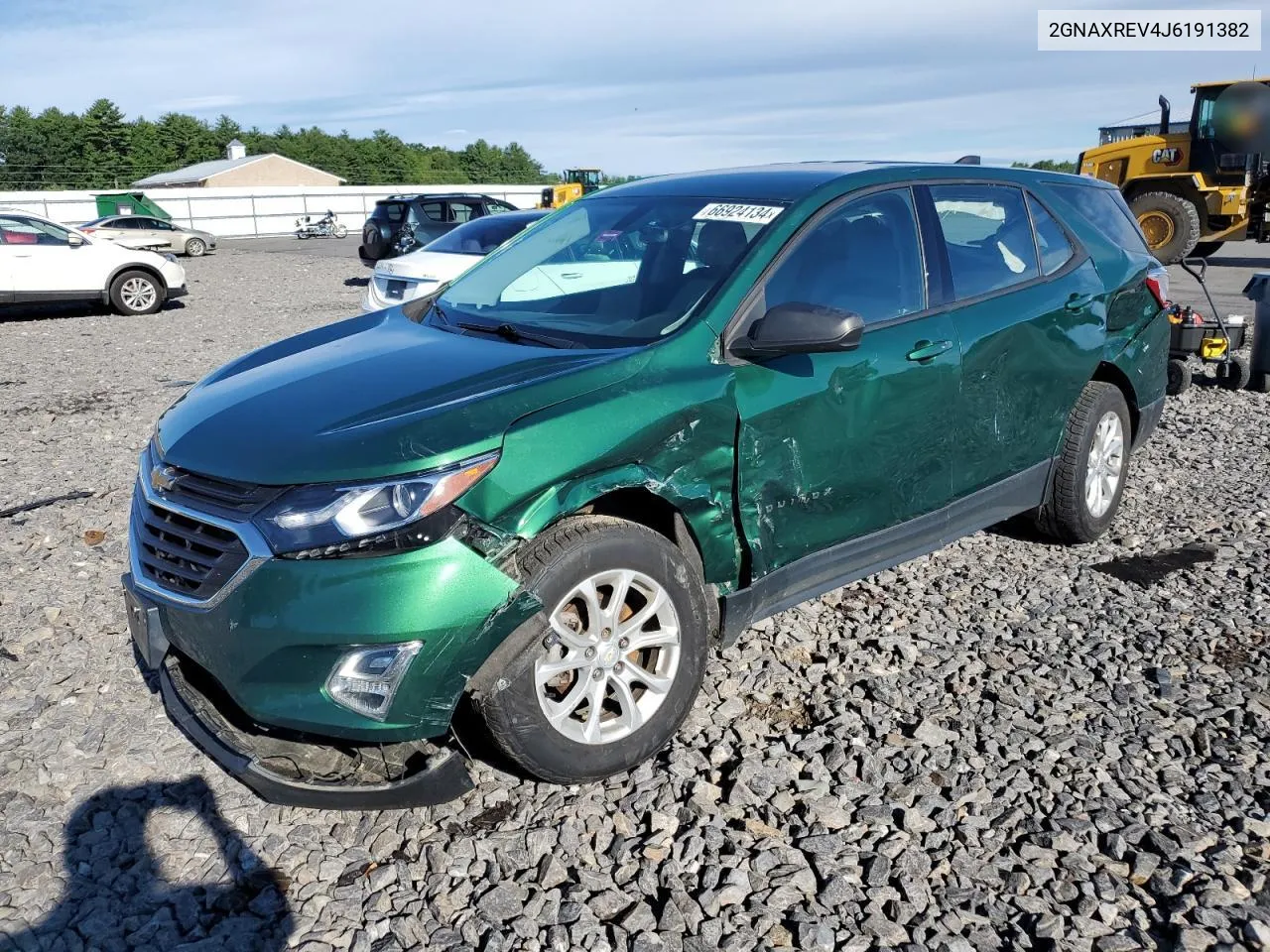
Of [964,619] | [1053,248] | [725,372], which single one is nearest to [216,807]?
[725,372]

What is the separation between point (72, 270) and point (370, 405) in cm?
1357

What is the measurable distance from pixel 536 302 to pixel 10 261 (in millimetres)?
12828

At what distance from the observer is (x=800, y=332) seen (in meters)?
3.18

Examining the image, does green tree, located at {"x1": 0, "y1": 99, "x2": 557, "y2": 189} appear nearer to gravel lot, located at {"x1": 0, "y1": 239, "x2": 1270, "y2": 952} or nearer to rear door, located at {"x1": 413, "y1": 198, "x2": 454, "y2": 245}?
rear door, located at {"x1": 413, "y1": 198, "x2": 454, "y2": 245}

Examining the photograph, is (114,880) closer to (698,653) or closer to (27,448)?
(698,653)

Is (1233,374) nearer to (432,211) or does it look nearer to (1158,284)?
(1158,284)

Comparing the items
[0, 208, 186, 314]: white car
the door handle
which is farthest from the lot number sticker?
[0, 208, 186, 314]: white car

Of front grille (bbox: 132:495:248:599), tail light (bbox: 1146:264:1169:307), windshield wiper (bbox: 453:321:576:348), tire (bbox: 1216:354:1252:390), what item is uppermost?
windshield wiper (bbox: 453:321:576:348)

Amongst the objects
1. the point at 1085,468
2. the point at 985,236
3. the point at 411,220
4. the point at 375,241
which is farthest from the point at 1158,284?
the point at 411,220

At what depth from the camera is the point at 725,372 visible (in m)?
3.24

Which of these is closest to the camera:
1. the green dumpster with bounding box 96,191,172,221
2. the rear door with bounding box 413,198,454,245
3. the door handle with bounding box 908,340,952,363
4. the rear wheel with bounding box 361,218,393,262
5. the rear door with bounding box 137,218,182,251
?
the door handle with bounding box 908,340,952,363

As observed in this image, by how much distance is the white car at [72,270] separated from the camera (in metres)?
13.8

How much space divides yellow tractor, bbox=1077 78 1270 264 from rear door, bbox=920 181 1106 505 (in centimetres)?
1393

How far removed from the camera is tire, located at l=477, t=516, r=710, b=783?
2.77 metres
